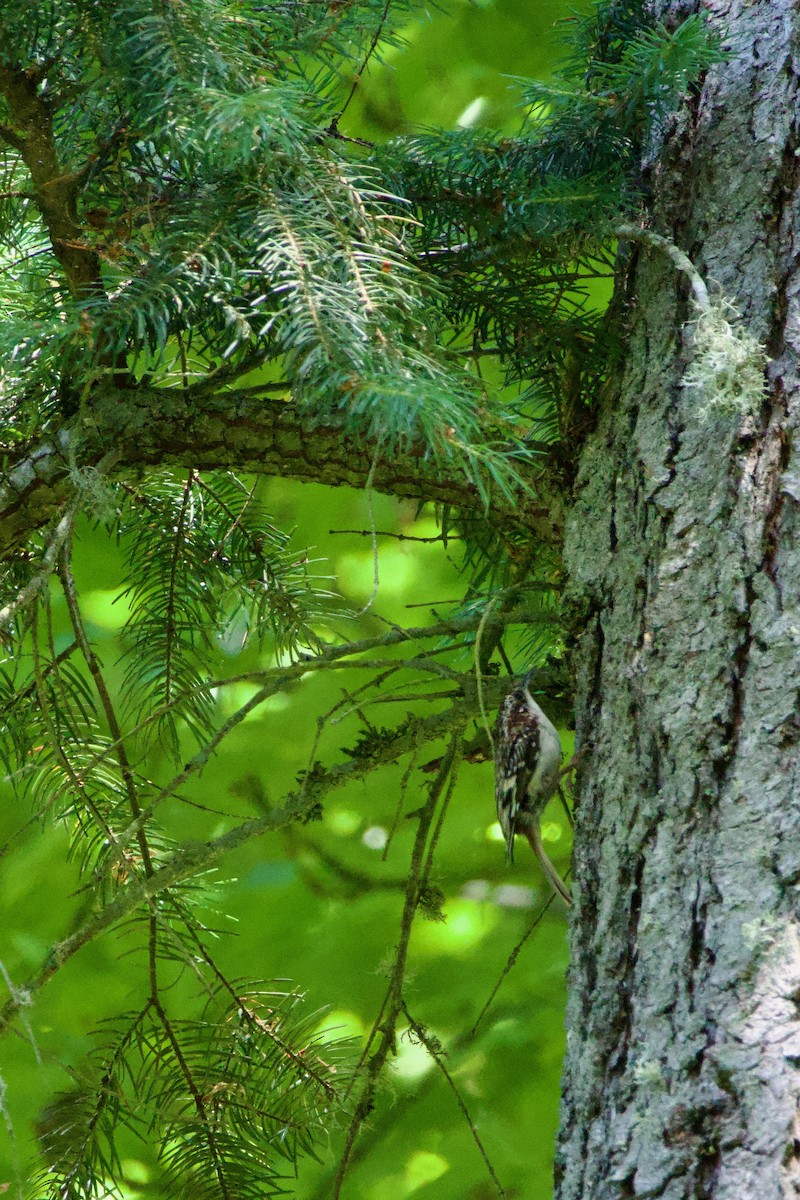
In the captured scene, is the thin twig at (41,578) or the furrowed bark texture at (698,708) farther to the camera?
the thin twig at (41,578)

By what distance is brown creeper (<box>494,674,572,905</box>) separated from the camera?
1.19m

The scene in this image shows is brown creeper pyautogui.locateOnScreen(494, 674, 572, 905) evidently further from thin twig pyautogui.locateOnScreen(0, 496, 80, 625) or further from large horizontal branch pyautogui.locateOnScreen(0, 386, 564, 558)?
thin twig pyautogui.locateOnScreen(0, 496, 80, 625)

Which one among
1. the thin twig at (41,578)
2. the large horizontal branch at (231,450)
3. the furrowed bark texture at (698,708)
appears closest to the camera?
the furrowed bark texture at (698,708)

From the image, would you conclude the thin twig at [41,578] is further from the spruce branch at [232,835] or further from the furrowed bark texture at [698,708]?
the furrowed bark texture at [698,708]

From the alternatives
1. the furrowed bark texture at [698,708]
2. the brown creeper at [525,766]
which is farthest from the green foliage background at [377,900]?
the furrowed bark texture at [698,708]

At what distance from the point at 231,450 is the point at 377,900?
101cm

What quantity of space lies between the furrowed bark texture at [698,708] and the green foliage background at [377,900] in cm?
73

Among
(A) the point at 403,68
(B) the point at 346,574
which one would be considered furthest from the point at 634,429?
(A) the point at 403,68

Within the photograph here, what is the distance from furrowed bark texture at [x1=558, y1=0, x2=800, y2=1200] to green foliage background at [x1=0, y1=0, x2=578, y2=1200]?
0.73 m

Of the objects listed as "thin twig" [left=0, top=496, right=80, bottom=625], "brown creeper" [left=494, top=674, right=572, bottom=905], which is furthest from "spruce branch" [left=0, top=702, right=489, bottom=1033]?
"thin twig" [left=0, top=496, right=80, bottom=625]

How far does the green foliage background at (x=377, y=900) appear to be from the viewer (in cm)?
174

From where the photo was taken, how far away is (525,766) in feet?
4.17

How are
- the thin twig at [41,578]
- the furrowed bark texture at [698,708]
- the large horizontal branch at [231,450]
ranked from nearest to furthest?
1. the furrowed bark texture at [698,708]
2. the thin twig at [41,578]
3. the large horizontal branch at [231,450]

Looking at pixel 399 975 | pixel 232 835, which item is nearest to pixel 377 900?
pixel 399 975
